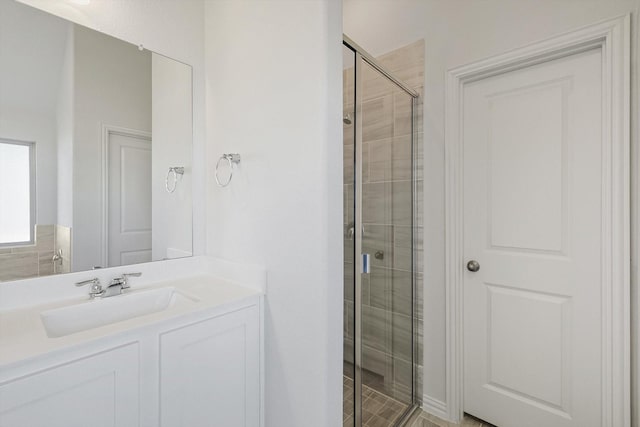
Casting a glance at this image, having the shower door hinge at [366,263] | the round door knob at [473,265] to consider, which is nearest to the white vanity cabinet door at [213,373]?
the shower door hinge at [366,263]

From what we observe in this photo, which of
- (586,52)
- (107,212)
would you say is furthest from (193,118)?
(586,52)

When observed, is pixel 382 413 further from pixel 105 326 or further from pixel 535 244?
pixel 105 326

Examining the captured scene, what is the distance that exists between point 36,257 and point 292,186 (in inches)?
42.5

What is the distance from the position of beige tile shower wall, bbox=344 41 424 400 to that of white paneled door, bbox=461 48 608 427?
0.32 meters

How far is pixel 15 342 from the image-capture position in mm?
833

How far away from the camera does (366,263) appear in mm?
1443

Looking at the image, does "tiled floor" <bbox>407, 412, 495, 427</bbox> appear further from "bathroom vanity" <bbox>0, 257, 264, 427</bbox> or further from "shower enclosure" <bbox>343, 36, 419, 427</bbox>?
"bathroom vanity" <bbox>0, 257, 264, 427</bbox>

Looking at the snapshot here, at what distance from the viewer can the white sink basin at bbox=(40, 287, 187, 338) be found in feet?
3.53

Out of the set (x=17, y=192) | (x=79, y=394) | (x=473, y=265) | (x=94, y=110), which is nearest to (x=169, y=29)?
(x=94, y=110)

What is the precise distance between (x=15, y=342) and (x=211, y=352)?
567mm

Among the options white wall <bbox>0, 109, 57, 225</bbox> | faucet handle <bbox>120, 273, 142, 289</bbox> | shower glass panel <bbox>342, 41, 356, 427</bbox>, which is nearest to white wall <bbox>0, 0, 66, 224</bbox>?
white wall <bbox>0, 109, 57, 225</bbox>

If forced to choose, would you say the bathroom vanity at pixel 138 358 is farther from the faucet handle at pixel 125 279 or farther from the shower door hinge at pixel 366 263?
the shower door hinge at pixel 366 263

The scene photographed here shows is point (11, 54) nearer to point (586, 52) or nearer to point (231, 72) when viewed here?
point (231, 72)

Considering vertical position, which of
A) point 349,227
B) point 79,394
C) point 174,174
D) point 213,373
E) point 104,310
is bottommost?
point 213,373
